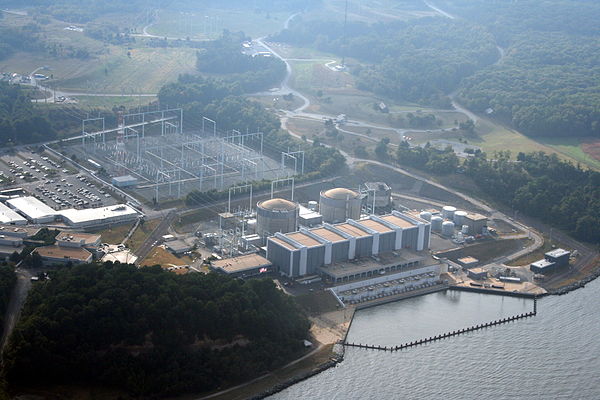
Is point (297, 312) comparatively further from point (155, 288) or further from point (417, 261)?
point (417, 261)

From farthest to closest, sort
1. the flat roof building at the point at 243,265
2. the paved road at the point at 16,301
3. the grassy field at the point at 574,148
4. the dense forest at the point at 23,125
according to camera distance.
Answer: the grassy field at the point at 574,148 < the dense forest at the point at 23,125 < the flat roof building at the point at 243,265 < the paved road at the point at 16,301

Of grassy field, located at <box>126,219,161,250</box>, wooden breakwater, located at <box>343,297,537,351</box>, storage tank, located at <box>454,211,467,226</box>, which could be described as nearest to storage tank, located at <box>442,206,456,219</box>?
storage tank, located at <box>454,211,467,226</box>

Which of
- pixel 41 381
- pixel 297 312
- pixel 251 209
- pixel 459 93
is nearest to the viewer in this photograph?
pixel 41 381

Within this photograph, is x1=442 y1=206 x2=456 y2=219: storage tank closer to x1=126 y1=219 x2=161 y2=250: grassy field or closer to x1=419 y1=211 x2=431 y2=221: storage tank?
x1=419 y1=211 x2=431 y2=221: storage tank

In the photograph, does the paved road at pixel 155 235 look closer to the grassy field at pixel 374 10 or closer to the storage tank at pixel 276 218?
the storage tank at pixel 276 218

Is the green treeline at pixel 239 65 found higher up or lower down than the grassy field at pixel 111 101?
higher up

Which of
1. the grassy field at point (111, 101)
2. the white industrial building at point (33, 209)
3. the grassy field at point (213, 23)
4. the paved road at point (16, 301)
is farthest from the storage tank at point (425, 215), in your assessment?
the grassy field at point (213, 23)

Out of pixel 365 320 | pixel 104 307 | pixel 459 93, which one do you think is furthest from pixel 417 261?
pixel 459 93
